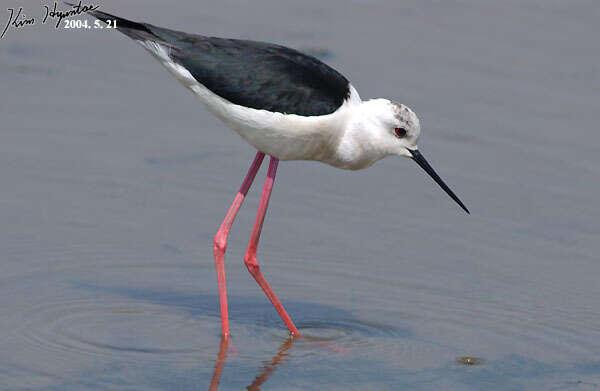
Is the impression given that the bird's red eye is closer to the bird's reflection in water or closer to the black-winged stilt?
the black-winged stilt

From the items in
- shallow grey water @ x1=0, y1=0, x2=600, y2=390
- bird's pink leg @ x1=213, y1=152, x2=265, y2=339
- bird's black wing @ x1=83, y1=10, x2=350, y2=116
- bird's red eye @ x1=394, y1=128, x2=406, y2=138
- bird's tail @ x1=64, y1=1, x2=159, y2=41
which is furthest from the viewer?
bird's pink leg @ x1=213, y1=152, x2=265, y2=339

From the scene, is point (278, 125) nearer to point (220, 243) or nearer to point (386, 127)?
point (386, 127)

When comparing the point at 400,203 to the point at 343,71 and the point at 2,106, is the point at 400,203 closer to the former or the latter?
the point at 343,71

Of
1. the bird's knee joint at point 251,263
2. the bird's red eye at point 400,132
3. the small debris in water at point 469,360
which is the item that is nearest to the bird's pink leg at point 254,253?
the bird's knee joint at point 251,263

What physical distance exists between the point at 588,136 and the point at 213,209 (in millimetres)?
2890

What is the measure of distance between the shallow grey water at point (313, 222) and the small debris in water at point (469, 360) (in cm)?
Answer: 5

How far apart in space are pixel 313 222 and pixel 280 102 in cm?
145

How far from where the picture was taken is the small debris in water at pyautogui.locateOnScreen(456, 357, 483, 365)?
5750mm

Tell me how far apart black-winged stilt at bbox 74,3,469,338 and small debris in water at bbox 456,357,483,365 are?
2.78 ft

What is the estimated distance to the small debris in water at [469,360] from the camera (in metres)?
5.75

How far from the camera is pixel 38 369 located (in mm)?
5227
